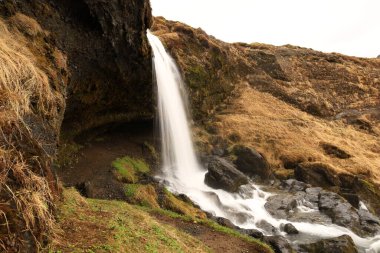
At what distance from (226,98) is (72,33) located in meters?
23.8

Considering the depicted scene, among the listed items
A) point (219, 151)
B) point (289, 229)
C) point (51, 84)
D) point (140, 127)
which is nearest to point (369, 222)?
point (289, 229)

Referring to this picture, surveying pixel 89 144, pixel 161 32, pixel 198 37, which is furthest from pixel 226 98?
pixel 89 144

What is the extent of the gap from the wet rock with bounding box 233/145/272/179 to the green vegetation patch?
6.93 metres

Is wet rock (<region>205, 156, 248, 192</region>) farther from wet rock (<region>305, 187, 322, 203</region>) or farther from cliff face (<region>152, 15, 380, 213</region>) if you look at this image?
cliff face (<region>152, 15, 380, 213</region>)

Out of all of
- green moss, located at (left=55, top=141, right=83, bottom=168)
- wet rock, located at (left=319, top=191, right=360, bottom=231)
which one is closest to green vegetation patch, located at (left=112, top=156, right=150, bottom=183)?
green moss, located at (left=55, top=141, right=83, bottom=168)

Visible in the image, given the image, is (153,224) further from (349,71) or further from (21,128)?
(349,71)

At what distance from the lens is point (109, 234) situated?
8031 mm

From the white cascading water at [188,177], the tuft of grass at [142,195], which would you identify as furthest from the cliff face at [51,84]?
the tuft of grass at [142,195]

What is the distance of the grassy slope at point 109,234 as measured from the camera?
724 centimetres

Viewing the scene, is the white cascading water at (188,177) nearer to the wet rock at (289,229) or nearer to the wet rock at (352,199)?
the wet rock at (289,229)

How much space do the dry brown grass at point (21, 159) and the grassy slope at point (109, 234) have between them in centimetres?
54

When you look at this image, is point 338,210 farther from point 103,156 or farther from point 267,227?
point 103,156

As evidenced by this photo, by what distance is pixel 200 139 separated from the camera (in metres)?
30.1

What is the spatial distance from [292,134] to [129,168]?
55.4 ft
